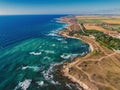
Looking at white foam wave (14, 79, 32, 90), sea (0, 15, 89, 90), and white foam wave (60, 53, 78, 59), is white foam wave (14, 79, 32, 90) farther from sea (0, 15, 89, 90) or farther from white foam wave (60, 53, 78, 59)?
white foam wave (60, 53, 78, 59)

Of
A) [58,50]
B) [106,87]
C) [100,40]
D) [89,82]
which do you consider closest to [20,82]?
[89,82]

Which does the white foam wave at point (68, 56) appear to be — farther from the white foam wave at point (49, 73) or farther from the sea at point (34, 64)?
the white foam wave at point (49, 73)

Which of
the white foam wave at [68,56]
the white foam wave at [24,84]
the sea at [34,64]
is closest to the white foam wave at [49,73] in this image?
the sea at [34,64]

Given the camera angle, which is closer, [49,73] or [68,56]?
[49,73]

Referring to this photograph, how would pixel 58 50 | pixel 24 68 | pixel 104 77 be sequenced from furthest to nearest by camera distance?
pixel 58 50
pixel 24 68
pixel 104 77

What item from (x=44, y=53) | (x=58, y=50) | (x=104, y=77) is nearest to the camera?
(x=104, y=77)

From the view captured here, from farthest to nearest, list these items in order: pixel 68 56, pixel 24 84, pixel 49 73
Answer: pixel 68 56, pixel 49 73, pixel 24 84

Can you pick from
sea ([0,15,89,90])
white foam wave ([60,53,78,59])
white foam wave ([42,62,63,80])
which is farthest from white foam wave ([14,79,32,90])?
white foam wave ([60,53,78,59])

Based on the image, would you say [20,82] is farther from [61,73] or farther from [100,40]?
[100,40]

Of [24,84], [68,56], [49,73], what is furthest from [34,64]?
[68,56]

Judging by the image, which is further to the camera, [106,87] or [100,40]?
[100,40]

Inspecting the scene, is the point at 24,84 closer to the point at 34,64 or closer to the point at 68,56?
the point at 34,64
